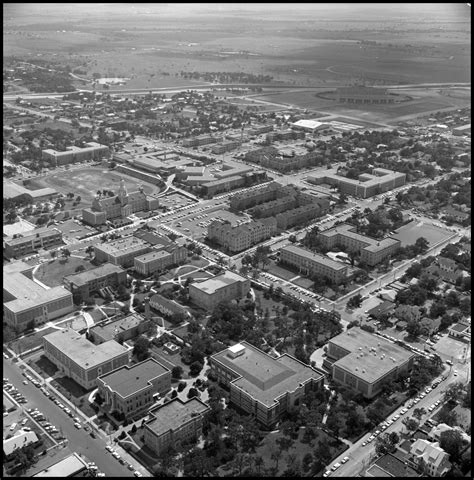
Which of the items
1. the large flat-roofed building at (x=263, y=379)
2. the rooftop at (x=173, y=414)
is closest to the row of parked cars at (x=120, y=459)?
the rooftop at (x=173, y=414)

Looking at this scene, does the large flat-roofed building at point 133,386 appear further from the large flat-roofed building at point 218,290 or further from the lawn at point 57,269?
the lawn at point 57,269

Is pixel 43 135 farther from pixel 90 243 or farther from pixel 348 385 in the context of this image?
pixel 348 385

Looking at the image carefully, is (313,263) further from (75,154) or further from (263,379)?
(75,154)

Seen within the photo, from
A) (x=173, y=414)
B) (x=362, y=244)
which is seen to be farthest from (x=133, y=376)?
(x=362, y=244)

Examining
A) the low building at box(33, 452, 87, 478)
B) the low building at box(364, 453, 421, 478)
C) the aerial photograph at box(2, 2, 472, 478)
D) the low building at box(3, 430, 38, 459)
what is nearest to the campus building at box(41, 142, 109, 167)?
the aerial photograph at box(2, 2, 472, 478)

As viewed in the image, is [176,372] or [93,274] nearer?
[176,372]

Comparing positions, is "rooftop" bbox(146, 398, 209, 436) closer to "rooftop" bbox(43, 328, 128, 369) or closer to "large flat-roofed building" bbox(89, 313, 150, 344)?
"rooftop" bbox(43, 328, 128, 369)
